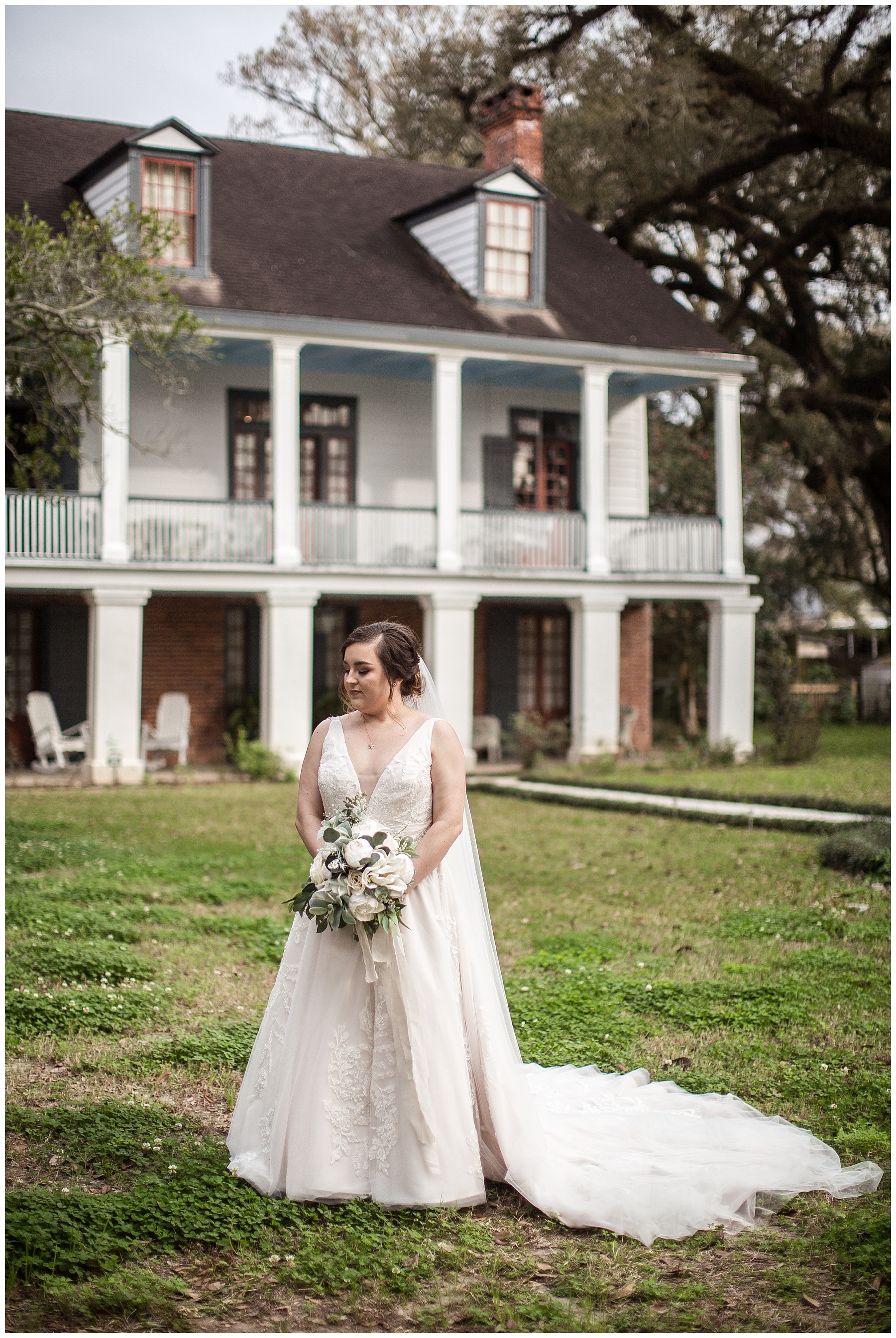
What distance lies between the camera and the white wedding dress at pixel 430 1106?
457cm

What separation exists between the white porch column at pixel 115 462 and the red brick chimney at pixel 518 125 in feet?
29.3

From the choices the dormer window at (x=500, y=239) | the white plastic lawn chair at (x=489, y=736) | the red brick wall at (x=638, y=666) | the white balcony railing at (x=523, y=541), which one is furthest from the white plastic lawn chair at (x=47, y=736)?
the red brick wall at (x=638, y=666)

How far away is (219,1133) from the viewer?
5.21 m

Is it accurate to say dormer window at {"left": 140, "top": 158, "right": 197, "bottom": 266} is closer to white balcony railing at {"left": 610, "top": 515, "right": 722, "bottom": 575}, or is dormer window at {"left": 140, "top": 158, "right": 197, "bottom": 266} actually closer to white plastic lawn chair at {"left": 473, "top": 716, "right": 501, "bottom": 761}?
white balcony railing at {"left": 610, "top": 515, "right": 722, "bottom": 575}

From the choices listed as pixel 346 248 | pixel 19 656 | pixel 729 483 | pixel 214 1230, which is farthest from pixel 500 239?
pixel 214 1230

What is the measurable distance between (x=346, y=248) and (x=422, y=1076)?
1844cm

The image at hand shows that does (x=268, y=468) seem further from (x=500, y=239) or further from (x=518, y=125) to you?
(x=518, y=125)

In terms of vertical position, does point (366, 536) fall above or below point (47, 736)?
above

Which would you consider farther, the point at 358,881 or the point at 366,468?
the point at 366,468

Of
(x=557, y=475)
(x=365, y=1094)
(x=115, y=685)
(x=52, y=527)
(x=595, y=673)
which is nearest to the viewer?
(x=365, y=1094)

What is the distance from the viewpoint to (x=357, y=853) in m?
4.44

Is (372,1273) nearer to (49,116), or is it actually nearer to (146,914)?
(146,914)

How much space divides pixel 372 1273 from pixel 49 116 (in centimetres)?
2108

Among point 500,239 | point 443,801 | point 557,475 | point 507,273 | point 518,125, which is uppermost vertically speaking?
point 518,125
